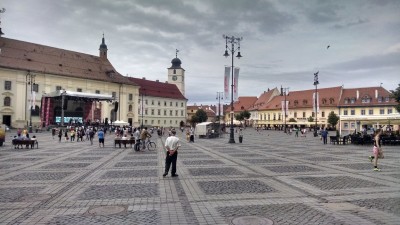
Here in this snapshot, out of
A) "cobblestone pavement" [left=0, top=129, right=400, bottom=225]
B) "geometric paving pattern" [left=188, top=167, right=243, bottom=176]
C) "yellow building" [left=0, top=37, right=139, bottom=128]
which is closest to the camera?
"cobblestone pavement" [left=0, top=129, right=400, bottom=225]

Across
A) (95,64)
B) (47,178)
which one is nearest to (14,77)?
(95,64)

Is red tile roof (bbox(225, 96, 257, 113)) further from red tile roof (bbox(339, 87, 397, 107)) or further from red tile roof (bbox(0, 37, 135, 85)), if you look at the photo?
red tile roof (bbox(0, 37, 135, 85))

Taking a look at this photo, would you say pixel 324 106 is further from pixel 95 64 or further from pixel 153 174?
pixel 153 174

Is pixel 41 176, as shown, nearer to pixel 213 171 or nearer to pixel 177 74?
pixel 213 171

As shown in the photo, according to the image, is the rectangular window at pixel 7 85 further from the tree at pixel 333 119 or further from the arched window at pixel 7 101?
the tree at pixel 333 119

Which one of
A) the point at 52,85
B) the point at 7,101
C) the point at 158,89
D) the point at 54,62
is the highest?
the point at 54,62

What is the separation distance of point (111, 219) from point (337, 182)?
7.45 m

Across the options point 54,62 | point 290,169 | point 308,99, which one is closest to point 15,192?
point 290,169

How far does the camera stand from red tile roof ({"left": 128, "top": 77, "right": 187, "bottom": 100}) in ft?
362

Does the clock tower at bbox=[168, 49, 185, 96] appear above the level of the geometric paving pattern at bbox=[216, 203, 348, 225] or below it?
above

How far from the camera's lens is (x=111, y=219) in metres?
6.60

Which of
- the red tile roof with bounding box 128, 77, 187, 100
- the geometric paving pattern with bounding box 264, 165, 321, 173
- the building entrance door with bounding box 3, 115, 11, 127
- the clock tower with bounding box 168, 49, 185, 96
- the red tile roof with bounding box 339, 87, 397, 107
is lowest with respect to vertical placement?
the geometric paving pattern with bounding box 264, 165, 321, 173

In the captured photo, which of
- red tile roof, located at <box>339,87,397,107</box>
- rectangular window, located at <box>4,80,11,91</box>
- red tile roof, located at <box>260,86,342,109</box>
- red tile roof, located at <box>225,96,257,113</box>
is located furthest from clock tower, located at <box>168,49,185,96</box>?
rectangular window, located at <box>4,80,11,91</box>

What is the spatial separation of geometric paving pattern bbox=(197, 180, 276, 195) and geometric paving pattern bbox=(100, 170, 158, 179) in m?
2.62
